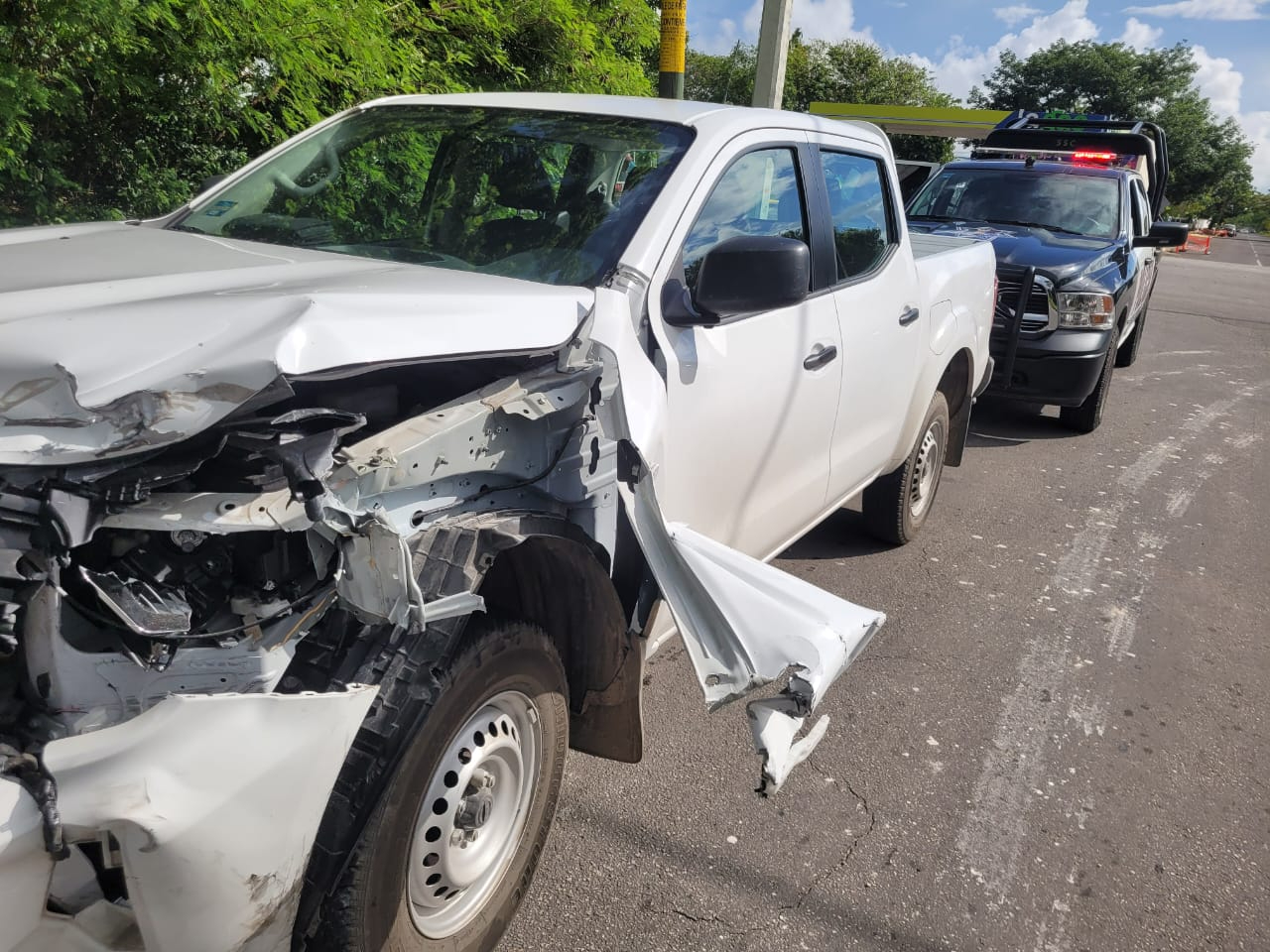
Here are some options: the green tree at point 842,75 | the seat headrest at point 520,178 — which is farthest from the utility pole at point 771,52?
the green tree at point 842,75

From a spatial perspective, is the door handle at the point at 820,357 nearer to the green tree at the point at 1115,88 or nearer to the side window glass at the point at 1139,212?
the side window glass at the point at 1139,212

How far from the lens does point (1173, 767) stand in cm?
357

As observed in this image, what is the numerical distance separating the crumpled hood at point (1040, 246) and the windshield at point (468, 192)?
4.75 m

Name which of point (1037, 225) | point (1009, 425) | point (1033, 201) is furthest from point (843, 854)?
point (1033, 201)

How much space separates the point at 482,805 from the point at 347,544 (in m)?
0.82

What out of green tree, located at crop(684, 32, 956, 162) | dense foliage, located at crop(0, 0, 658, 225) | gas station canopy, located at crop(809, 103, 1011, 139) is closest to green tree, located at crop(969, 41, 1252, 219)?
green tree, located at crop(684, 32, 956, 162)

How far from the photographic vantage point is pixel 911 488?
5168 millimetres

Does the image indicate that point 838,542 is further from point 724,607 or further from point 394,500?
point 394,500

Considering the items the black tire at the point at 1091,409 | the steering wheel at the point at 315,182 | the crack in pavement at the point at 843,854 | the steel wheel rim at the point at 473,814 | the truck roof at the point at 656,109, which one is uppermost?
the truck roof at the point at 656,109

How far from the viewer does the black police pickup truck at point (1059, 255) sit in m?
7.52

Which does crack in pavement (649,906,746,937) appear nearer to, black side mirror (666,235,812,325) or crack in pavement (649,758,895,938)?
crack in pavement (649,758,895,938)

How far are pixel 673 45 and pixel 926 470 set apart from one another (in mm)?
3964

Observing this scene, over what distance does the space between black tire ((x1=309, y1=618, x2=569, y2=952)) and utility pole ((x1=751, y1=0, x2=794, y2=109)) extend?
808 cm

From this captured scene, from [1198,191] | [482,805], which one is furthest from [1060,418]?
[1198,191]
